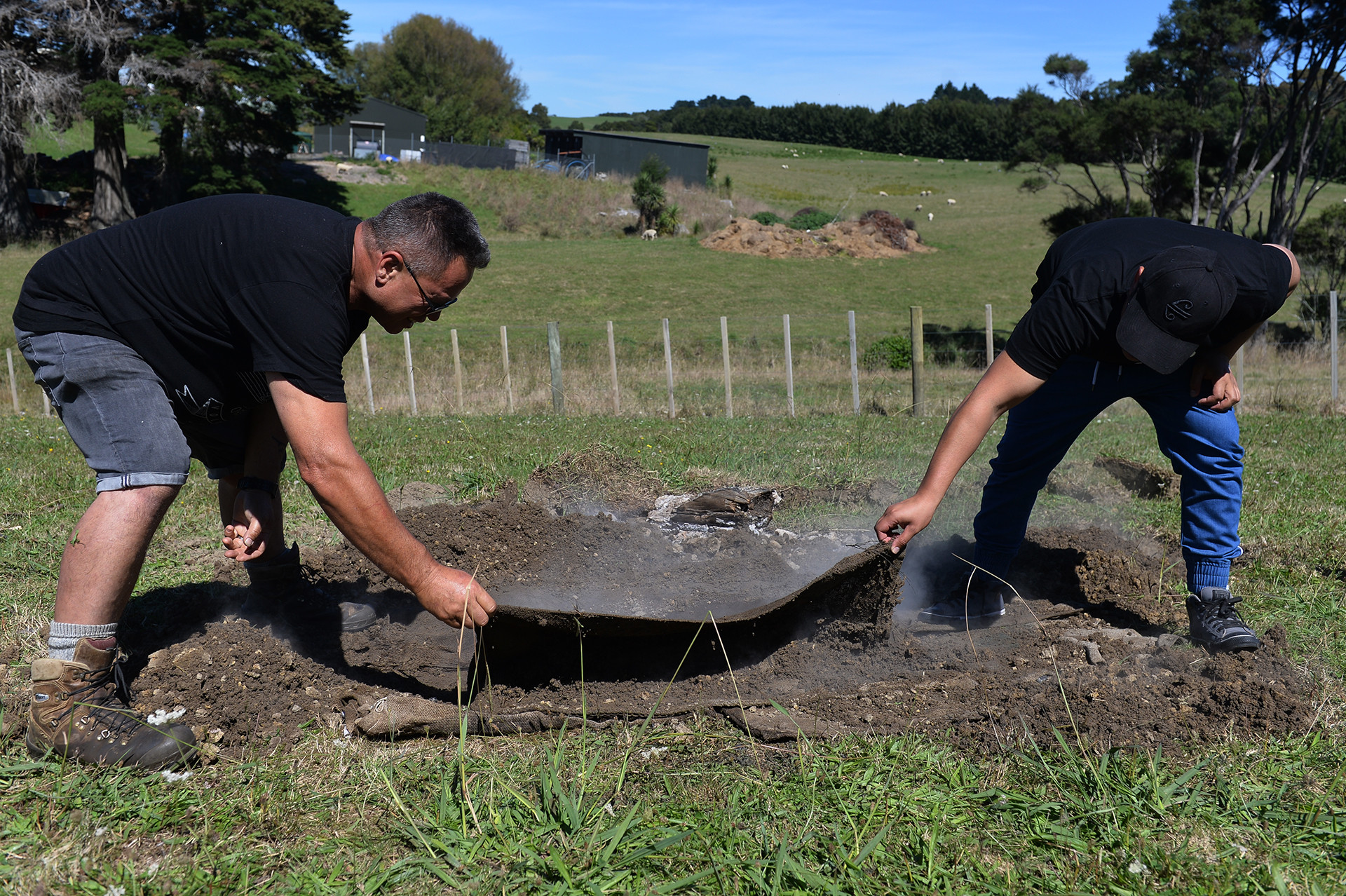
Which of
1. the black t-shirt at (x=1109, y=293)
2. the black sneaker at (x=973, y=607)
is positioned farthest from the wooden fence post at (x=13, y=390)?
the black t-shirt at (x=1109, y=293)

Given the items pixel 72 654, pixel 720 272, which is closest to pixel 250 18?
pixel 720 272

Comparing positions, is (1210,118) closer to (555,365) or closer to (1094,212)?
(1094,212)

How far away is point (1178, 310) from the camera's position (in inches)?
100

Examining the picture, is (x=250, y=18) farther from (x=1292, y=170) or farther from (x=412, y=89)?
(x=412, y=89)

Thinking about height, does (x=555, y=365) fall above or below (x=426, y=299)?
below

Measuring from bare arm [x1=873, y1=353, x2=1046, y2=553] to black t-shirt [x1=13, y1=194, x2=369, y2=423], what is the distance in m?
1.64

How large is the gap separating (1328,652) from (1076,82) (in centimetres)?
2185

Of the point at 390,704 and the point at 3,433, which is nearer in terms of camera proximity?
the point at 390,704

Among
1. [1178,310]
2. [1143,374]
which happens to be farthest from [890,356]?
[1178,310]

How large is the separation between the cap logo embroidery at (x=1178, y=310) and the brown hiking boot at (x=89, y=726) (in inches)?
120

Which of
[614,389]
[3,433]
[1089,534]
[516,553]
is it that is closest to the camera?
[516,553]

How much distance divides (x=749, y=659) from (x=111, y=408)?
2.11m

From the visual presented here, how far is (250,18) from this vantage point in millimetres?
27172

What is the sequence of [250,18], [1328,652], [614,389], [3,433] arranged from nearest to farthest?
[1328,652] < [3,433] < [614,389] < [250,18]
